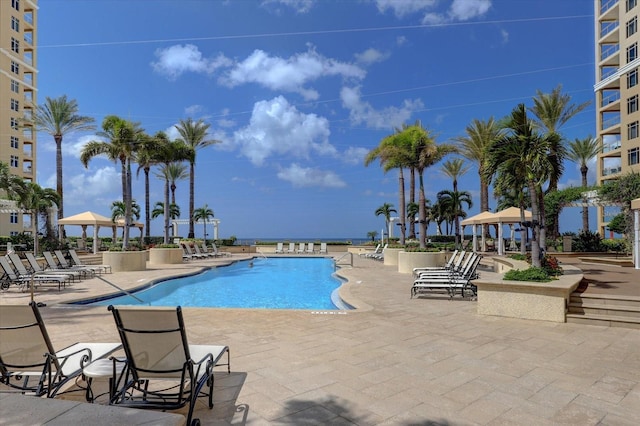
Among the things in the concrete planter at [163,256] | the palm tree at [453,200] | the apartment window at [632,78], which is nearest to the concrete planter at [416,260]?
the concrete planter at [163,256]

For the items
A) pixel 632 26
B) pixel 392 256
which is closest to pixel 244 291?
pixel 392 256

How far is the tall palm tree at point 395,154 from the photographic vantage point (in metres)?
18.9

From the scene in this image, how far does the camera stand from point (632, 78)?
107 feet

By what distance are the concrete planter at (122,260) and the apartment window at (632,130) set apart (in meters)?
37.9

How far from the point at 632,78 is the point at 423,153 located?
87.5 feet

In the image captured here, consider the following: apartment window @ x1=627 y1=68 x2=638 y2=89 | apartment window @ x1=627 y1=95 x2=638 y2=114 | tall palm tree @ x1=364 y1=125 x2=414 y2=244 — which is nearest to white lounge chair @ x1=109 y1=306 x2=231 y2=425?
tall palm tree @ x1=364 y1=125 x2=414 y2=244

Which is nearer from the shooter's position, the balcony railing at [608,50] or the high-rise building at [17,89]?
the balcony railing at [608,50]

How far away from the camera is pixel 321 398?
357cm

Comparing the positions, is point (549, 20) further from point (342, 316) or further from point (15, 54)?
point (15, 54)

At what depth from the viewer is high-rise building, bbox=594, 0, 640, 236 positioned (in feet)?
105

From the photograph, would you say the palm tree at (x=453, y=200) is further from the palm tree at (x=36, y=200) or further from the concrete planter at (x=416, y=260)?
the palm tree at (x=36, y=200)

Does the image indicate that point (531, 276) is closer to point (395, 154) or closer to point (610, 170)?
point (395, 154)

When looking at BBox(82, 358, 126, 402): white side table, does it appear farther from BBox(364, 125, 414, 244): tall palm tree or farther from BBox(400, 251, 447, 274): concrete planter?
BBox(364, 125, 414, 244): tall palm tree

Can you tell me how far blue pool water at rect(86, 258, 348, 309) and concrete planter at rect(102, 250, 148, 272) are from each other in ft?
8.66
